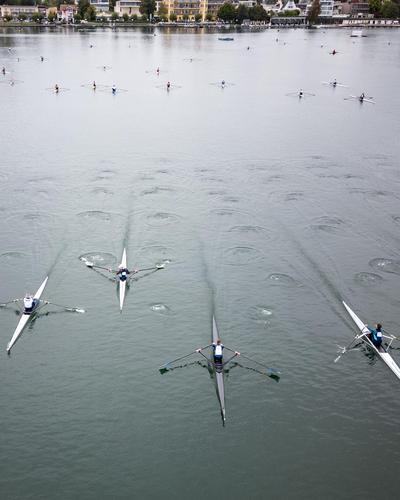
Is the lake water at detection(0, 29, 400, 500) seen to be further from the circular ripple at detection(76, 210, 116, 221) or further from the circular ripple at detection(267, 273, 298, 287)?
the circular ripple at detection(76, 210, 116, 221)

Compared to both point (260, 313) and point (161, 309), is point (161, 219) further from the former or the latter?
point (260, 313)

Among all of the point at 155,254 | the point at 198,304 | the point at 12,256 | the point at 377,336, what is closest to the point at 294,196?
the point at 155,254

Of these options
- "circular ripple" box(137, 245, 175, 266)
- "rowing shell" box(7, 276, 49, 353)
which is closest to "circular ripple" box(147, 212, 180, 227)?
"circular ripple" box(137, 245, 175, 266)

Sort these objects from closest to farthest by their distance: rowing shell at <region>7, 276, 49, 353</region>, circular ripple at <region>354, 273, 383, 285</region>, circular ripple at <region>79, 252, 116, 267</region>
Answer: rowing shell at <region>7, 276, 49, 353</region> < circular ripple at <region>354, 273, 383, 285</region> < circular ripple at <region>79, 252, 116, 267</region>

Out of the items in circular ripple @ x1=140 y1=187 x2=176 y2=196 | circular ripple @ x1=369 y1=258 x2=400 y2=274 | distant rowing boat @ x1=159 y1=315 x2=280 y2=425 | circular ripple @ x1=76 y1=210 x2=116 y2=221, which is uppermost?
circular ripple @ x1=140 y1=187 x2=176 y2=196

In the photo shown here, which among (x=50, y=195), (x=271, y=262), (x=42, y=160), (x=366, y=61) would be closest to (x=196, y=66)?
(x=366, y=61)

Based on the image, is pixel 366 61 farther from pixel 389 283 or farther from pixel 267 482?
pixel 267 482

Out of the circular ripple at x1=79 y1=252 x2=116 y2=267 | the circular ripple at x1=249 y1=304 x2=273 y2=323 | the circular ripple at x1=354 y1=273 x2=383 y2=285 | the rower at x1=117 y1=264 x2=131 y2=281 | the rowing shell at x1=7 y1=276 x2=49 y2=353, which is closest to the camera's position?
the rowing shell at x1=7 y1=276 x2=49 y2=353
